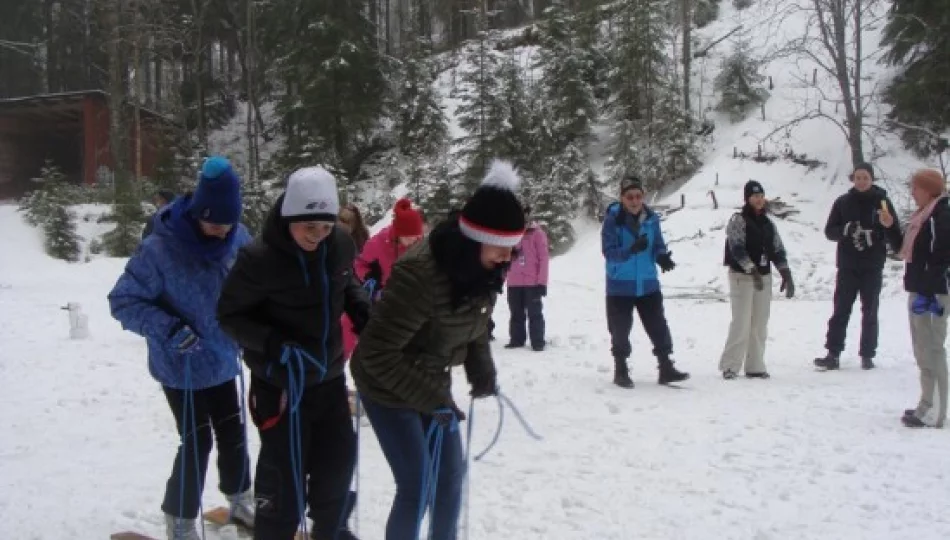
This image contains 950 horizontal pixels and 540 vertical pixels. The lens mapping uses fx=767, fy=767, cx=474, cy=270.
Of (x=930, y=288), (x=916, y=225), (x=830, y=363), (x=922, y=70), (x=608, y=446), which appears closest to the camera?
(x=608, y=446)

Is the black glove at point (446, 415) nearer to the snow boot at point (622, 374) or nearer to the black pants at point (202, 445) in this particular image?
the black pants at point (202, 445)

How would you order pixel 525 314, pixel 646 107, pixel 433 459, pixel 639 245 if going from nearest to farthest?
pixel 433 459
pixel 639 245
pixel 525 314
pixel 646 107

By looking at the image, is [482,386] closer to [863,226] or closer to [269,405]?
[269,405]

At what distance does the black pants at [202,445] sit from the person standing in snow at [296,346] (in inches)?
21.6

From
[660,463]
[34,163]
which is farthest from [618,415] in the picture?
[34,163]

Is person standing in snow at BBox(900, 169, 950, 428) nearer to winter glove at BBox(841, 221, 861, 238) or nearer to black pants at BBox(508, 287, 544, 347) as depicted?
winter glove at BBox(841, 221, 861, 238)

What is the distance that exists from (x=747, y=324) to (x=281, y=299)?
19.3ft

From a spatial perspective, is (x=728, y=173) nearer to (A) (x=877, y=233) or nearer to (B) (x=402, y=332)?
(A) (x=877, y=233)

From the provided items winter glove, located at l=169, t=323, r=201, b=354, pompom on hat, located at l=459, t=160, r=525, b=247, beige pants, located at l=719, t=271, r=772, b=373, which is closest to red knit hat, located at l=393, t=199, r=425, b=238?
winter glove, located at l=169, t=323, r=201, b=354

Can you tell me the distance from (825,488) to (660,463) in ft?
3.51

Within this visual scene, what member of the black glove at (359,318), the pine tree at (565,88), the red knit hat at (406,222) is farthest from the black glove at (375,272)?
the pine tree at (565,88)

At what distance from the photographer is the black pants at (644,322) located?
773cm

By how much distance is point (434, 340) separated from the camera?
3.12 m

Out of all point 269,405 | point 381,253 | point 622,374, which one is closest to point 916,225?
point 622,374
